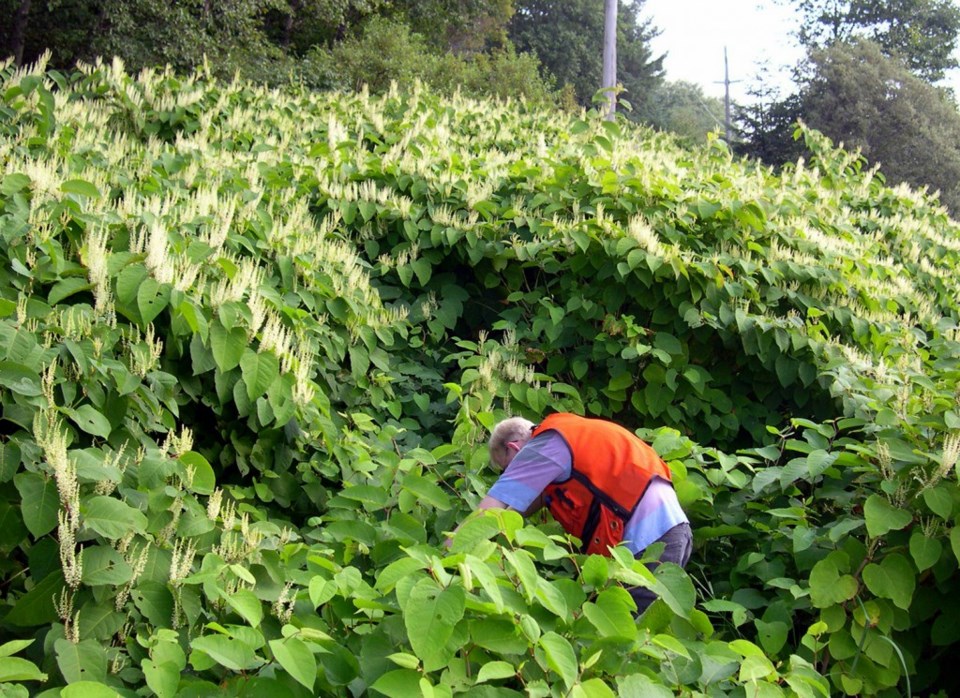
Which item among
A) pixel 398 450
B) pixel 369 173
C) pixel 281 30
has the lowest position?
pixel 398 450

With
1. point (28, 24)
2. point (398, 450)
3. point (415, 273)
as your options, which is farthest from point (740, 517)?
point (28, 24)

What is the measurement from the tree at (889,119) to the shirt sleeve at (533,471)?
963 inches

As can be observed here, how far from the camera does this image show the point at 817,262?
584 centimetres

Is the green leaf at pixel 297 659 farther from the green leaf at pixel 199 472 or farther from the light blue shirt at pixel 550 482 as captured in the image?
the light blue shirt at pixel 550 482

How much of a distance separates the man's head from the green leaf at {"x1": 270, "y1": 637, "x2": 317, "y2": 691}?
1530 mm

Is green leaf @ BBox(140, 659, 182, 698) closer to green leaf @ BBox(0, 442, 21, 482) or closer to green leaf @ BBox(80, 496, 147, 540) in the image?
green leaf @ BBox(80, 496, 147, 540)

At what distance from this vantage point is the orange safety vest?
125 inches

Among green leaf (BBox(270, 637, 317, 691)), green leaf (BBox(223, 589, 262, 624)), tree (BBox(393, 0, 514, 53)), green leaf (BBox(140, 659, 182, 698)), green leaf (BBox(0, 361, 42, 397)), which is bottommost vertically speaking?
green leaf (BBox(140, 659, 182, 698))

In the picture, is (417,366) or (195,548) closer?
(195,548)

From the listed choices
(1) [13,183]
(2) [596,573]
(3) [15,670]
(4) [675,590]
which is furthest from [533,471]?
(1) [13,183]

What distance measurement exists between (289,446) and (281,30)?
59.0 feet

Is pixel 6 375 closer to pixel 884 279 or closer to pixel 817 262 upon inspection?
pixel 817 262

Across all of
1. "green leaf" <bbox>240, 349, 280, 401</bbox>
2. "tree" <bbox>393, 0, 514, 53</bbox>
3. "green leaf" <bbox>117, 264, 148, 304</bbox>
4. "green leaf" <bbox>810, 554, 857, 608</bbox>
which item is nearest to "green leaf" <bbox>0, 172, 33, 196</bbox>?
"green leaf" <bbox>117, 264, 148, 304</bbox>

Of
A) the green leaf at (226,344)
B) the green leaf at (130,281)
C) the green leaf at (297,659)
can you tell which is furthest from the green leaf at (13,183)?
the green leaf at (297,659)
